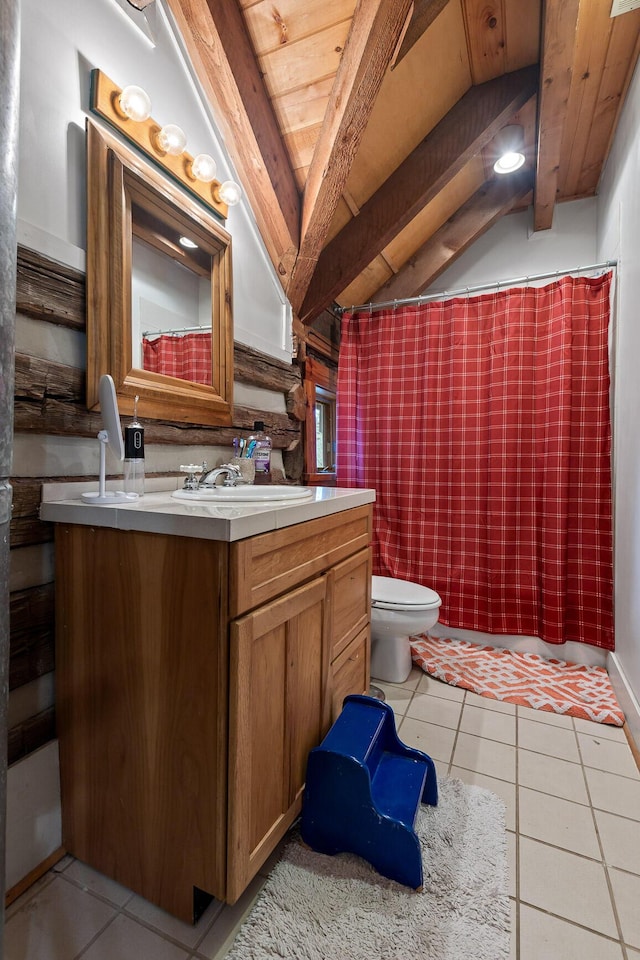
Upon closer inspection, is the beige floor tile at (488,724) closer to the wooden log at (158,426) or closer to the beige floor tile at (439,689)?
the beige floor tile at (439,689)

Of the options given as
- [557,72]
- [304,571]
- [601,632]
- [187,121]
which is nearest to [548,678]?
[601,632]

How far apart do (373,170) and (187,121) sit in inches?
37.8

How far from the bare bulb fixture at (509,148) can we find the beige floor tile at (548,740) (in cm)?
271

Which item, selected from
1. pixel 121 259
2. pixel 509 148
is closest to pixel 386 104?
pixel 509 148

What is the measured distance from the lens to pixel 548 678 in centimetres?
212

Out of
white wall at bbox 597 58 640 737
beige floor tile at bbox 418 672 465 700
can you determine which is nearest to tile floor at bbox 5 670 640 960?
beige floor tile at bbox 418 672 465 700

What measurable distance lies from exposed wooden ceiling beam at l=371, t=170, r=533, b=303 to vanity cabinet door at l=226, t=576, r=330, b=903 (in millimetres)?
2273

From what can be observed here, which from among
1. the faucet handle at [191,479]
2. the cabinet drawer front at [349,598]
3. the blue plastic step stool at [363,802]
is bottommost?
the blue plastic step stool at [363,802]

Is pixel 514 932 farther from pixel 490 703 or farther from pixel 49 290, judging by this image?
pixel 49 290

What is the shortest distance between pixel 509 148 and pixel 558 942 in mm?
3071

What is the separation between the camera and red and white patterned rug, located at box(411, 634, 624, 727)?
1.88m

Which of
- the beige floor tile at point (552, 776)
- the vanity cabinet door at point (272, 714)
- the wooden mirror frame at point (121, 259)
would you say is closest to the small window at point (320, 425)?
the wooden mirror frame at point (121, 259)

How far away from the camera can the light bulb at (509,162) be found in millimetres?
2258

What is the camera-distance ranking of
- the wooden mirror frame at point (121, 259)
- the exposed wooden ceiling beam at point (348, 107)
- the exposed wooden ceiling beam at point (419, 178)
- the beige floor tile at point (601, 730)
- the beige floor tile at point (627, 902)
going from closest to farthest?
the beige floor tile at point (627, 902), the wooden mirror frame at point (121, 259), the exposed wooden ceiling beam at point (348, 107), the beige floor tile at point (601, 730), the exposed wooden ceiling beam at point (419, 178)
